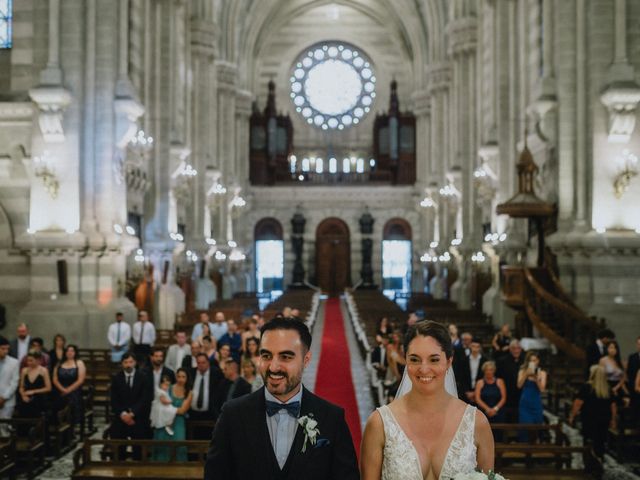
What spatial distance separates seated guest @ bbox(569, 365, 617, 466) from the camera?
10.1 m

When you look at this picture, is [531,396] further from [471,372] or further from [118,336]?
[118,336]

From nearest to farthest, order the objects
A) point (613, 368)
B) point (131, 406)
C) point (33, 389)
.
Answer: point (131, 406)
point (33, 389)
point (613, 368)

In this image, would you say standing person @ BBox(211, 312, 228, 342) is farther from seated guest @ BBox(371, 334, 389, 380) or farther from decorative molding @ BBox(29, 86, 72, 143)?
decorative molding @ BBox(29, 86, 72, 143)

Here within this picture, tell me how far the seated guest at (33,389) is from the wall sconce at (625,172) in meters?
12.5

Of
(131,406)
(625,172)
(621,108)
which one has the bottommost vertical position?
(131,406)

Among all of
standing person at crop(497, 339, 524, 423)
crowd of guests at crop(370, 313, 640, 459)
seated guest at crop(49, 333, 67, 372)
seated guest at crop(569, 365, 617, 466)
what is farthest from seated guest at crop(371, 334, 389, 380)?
seated guest at crop(49, 333, 67, 372)

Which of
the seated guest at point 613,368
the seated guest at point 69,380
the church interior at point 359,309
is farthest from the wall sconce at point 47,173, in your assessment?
the seated guest at point 613,368

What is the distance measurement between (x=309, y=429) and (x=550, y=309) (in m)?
15.5

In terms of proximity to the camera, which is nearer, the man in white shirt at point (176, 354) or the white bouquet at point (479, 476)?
the white bouquet at point (479, 476)

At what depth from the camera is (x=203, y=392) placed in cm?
974

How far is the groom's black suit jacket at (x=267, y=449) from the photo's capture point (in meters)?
3.70

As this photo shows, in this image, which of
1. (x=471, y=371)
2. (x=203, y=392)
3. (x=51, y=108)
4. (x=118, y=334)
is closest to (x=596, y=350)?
(x=471, y=371)

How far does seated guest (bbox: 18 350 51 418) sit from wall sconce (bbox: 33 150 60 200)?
8.38m

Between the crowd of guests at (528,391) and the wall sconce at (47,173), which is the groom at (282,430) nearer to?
the crowd of guests at (528,391)
